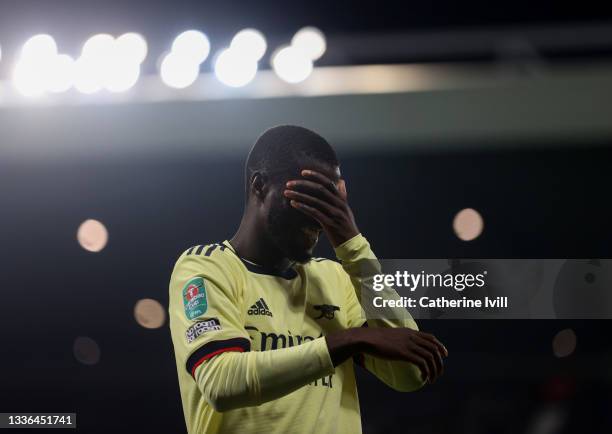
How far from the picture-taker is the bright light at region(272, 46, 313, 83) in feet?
19.1

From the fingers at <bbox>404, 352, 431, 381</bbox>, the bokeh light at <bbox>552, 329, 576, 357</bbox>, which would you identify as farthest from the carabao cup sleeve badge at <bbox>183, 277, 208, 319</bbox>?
the bokeh light at <bbox>552, 329, 576, 357</bbox>

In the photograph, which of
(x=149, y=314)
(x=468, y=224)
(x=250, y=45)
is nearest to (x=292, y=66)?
(x=250, y=45)

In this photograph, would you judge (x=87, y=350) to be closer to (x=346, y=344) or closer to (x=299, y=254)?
(x=299, y=254)

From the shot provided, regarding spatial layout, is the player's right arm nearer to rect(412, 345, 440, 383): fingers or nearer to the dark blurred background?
rect(412, 345, 440, 383): fingers

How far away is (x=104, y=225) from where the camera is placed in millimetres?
5051

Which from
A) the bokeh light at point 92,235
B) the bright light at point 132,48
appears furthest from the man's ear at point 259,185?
the bright light at point 132,48

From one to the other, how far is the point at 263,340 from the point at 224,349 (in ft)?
0.58

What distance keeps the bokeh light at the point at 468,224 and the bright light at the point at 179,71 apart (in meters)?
2.20

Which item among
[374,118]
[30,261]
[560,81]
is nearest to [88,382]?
[30,261]

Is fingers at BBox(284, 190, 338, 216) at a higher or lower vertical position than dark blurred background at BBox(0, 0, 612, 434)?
lower

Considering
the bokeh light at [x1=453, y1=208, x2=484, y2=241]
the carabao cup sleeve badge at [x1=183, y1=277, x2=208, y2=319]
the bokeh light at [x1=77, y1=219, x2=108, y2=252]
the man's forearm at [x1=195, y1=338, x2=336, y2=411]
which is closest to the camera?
the man's forearm at [x1=195, y1=338, x2=336, y2=411]

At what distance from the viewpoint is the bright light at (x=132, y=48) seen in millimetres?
5957

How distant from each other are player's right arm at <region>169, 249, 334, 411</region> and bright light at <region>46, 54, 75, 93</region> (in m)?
4.53

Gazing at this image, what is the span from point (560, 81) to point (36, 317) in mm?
3879
